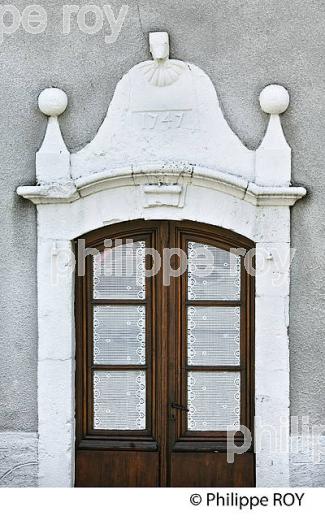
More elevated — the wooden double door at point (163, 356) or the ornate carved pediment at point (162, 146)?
the ornate carved pediment at point (162, 146)

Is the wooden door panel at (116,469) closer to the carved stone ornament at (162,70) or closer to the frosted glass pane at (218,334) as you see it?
the frosted glass pane at (218,334)

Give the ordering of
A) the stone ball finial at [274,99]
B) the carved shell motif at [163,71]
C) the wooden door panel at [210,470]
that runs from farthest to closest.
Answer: the wooden door panel at [210,470], the carved shell motif at [163,71], the stone ball finial at [274,99]

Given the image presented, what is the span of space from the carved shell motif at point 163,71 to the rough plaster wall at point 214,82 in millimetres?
83

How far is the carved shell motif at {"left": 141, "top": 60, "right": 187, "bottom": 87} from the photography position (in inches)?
251

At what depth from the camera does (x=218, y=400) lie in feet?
21.6

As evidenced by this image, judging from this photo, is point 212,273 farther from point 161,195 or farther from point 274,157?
point 274,157

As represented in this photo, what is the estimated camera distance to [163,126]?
643 cm

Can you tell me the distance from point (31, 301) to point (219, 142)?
1825 mm

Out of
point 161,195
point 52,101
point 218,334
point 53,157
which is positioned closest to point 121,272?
point 161,195

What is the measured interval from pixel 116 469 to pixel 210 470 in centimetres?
71

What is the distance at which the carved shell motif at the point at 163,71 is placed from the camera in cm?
637

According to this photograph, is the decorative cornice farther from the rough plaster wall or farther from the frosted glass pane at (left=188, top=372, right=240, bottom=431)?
the frosted glass pane at (left=188, top=372, right=240, bottom=431)

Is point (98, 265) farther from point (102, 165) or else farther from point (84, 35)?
point (84, 35)

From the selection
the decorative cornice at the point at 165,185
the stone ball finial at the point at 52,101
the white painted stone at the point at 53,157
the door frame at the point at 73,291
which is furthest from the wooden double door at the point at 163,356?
the stone ball finial at the point at 52,101
